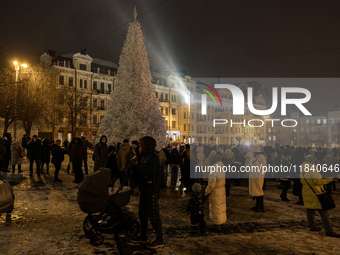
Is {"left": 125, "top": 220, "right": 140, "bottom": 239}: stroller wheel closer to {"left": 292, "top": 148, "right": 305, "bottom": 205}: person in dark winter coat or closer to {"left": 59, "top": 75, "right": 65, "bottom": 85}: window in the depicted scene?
{"left": 292, "top": 148, "right": 305, "bottom": 205}: person in dark winter coat

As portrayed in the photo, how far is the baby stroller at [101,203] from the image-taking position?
5055 mm

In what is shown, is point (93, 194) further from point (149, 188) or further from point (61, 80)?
point (61, 80)

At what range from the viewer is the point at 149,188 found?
5477mm

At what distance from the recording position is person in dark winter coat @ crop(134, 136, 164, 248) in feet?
17.8

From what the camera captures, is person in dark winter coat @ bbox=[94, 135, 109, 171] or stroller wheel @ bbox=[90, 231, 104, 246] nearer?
stroller wheel @ bbox=[90, 231, 104, 246]

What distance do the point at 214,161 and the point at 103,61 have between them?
56.2 metres

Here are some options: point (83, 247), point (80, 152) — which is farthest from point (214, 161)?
point (80, 152)

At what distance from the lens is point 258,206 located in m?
8.77

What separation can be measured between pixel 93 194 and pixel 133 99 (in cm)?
1970

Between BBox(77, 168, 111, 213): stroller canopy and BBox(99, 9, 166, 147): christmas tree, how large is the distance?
62.0 feet

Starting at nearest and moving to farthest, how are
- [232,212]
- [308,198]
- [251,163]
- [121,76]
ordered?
[308,198] < [232,212] < [251,163] < [121,76]

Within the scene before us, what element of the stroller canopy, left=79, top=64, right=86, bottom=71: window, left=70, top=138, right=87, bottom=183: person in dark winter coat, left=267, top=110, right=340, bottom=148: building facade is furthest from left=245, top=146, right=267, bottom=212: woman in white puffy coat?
left=267, top=110, right=340, bottom=148: building facade

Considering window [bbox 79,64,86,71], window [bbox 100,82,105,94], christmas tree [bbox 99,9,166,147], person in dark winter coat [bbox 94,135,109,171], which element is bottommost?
person in dark winter coat [bbox 94,135,109,171]

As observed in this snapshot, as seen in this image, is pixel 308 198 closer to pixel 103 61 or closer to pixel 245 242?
pixel 245 242
